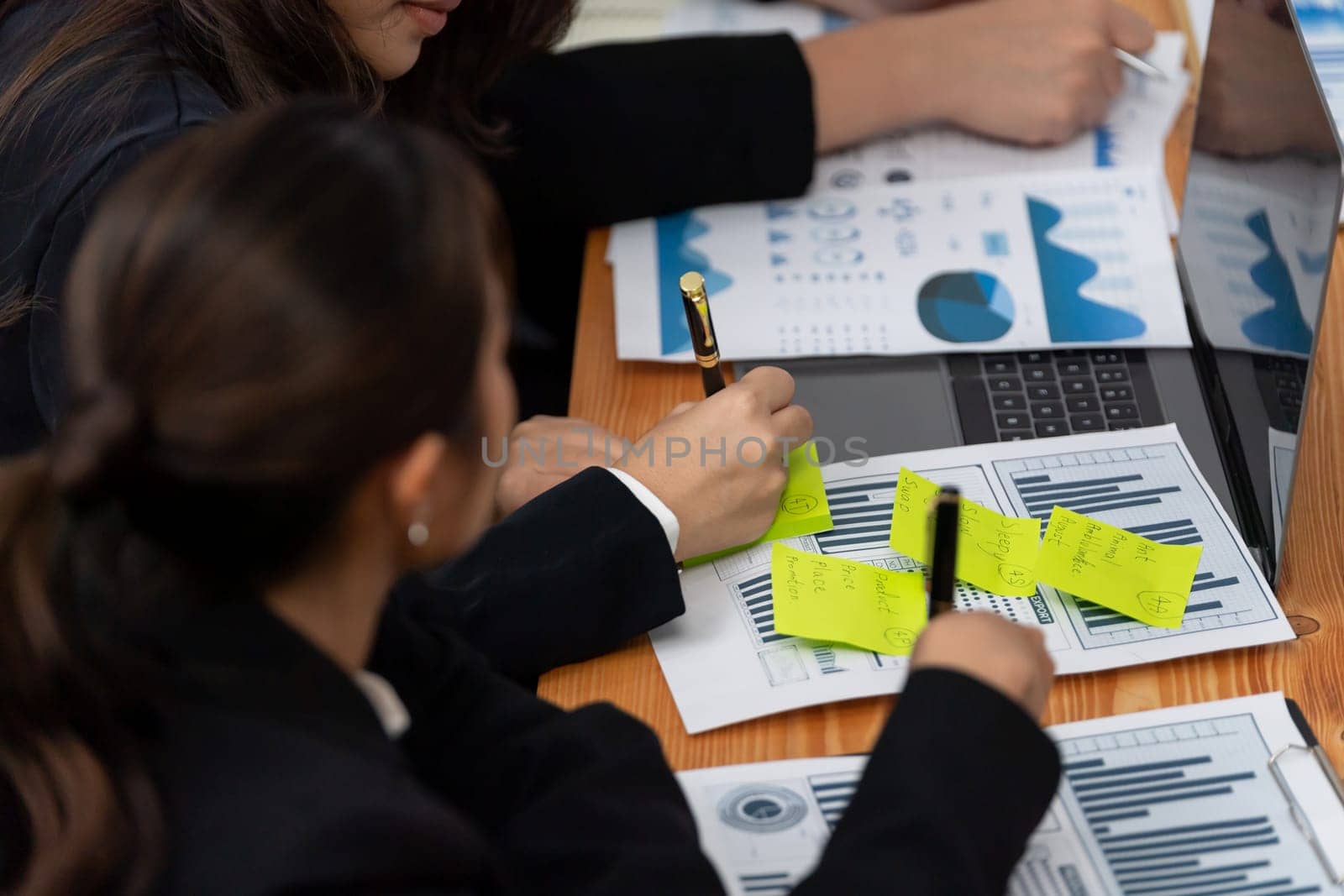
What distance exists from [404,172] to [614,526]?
1.19 feet

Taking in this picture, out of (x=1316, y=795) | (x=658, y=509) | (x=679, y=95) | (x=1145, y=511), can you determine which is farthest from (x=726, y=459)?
(x=679, y=95)

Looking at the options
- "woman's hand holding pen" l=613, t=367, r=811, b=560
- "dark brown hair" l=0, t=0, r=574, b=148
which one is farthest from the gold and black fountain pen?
"dark brown hair" l=0, t=0, r=574, b=148

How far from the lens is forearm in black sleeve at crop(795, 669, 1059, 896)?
1.98 feet

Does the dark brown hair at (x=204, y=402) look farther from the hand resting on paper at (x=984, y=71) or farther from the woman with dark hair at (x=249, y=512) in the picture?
the hand resting on paper at (x=984, y=71)

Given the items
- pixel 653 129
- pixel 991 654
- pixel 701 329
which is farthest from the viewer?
pixel 653 129

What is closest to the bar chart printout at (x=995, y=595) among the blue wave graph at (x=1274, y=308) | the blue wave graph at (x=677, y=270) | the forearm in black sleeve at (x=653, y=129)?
the blue wave graph at (x=1274, y=308)

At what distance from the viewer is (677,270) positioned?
1.14 m

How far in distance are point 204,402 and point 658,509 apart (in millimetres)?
408

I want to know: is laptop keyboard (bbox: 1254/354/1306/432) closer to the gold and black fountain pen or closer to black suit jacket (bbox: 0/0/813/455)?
the gold and black fountain pen

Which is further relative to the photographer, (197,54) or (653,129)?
(653,129)

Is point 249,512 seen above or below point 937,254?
above

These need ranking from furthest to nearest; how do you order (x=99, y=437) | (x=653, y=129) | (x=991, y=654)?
→ (x=653, y=129)
(x=991, y=654)
(x=99, y=437)

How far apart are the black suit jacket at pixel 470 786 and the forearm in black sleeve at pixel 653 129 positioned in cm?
58

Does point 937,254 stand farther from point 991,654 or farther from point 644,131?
point 991,654
